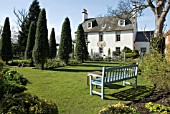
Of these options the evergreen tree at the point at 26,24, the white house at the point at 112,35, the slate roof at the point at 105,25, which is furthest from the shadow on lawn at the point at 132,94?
the evergreen tree at the point at 26,24

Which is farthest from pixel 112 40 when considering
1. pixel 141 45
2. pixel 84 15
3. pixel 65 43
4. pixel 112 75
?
pixel 112 75

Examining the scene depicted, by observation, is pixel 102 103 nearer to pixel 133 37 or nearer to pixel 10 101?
pixel 10 101

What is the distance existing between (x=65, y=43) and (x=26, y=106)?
15959mm

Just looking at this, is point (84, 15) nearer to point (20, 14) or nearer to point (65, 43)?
point (20, 14)

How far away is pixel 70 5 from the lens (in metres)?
13.0

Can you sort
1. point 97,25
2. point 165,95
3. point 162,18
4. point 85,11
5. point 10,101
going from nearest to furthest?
point 10,101
point 165,95
point 162,18
point 97,25
point 85,11

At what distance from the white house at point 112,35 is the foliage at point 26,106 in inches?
1154

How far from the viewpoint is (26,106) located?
10.9 feet

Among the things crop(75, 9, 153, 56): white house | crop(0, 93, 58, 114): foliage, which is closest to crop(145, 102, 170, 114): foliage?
crop(0, 93, 58, 114): foliage

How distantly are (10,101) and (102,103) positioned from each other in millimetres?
3587

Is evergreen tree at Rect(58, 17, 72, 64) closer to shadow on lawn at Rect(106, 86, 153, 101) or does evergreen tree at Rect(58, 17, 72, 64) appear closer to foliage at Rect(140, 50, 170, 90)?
shadow on lawn at Rect(106, 86, 153, 101)

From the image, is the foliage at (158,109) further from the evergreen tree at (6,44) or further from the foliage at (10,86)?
the evergreen tree at (6,44)

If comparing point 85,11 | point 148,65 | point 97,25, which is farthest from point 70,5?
point 85,11

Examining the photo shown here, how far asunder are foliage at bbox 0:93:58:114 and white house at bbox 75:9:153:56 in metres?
29.3
